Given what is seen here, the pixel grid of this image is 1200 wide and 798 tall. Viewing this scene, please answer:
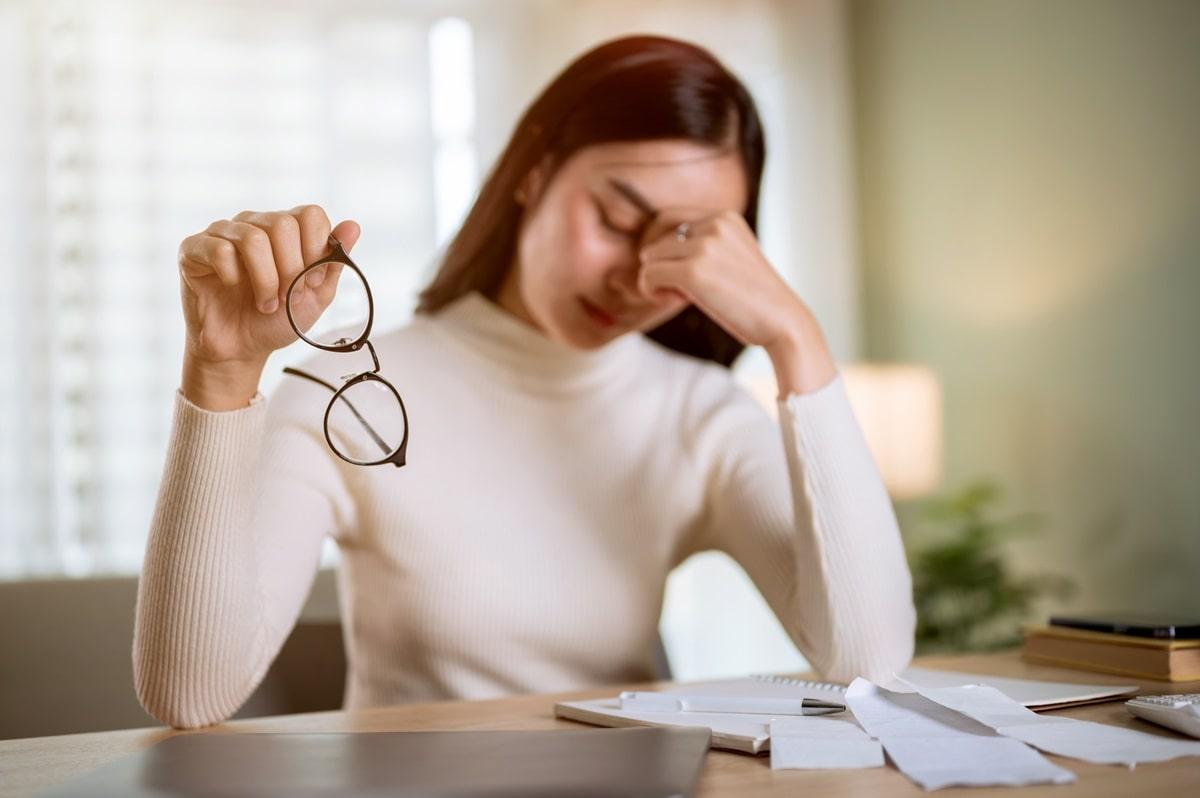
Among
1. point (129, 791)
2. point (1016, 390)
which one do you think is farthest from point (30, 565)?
point (129, 791)

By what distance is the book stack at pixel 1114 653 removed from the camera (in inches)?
42.1

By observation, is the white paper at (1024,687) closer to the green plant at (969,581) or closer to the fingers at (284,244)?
the fingers at (284,244)

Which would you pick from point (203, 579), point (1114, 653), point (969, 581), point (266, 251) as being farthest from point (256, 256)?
point (969, 581)

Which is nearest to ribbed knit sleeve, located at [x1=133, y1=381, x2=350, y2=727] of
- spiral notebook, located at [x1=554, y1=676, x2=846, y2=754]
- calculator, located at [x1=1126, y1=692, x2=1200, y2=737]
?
spiral notebook, located at [x1=554, y1=676, x2=846, y2=754]

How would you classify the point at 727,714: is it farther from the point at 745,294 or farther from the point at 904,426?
the point at 904,426

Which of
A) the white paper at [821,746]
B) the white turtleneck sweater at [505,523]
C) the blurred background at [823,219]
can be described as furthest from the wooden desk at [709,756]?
the blurred background at [823,219]

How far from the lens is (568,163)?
4.51ft

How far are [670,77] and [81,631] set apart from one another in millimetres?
935

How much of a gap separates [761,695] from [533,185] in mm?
729

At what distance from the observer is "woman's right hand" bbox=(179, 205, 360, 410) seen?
85 cm

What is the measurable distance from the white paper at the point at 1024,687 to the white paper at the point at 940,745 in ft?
0.25

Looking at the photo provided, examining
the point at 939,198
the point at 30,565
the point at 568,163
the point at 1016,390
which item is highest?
the point at 939,198

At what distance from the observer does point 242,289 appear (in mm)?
889

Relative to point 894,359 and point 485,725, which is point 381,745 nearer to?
point 485,725
